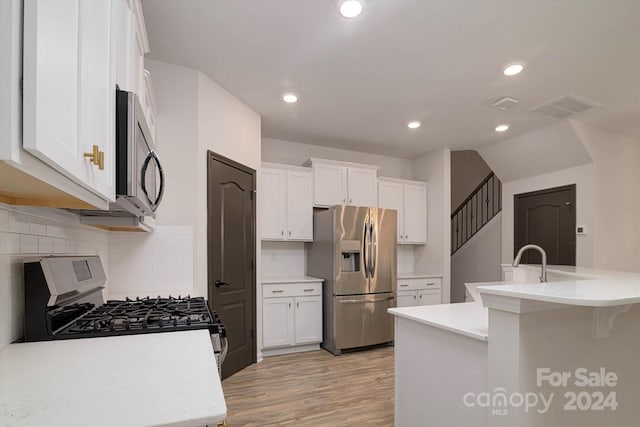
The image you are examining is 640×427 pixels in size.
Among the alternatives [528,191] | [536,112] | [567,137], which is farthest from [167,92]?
[528,191]

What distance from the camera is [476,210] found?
675cm

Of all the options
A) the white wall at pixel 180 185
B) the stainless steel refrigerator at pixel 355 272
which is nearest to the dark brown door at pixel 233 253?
the white wall at pixel 180 185

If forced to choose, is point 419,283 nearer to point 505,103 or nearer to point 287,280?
point 287,280

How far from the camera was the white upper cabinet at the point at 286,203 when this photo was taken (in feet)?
13.8

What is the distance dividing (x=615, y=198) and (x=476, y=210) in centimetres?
246

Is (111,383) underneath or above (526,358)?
above

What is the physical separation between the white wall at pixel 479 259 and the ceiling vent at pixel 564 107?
247 cm

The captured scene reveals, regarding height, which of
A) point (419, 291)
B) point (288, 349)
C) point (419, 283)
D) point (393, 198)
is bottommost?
point (288, 349)

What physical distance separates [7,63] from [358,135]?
4219mm

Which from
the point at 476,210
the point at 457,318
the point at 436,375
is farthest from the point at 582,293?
the point at 476,210

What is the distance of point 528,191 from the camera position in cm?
503

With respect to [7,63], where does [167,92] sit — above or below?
above

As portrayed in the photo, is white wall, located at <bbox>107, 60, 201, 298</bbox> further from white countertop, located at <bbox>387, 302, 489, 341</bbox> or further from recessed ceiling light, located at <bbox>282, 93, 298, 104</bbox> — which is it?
white countertop, located at <bbox>387, 302, 489, 341</bbox>

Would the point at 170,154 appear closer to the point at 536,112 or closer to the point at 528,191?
the point at 536,112
